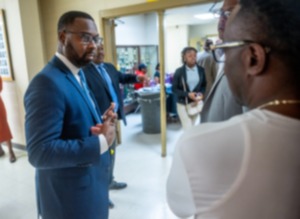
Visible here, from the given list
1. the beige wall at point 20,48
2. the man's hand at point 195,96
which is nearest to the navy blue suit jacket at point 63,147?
the man's hand at point 195,96

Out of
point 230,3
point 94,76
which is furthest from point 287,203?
point 94,76

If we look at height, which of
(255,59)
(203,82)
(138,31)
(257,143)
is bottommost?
(203,82)

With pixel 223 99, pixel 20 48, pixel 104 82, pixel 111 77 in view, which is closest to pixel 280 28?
pixel 223 99

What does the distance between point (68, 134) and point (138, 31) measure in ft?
20.3

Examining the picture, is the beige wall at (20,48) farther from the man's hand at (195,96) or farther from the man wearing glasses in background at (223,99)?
the man wearing glasses in background at (223,99)

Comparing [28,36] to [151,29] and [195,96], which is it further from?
[151,29]

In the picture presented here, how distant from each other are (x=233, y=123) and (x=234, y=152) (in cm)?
6

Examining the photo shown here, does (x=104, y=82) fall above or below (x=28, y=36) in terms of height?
below

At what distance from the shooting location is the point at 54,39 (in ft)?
12.7

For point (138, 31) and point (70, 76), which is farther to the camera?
point (138, 31)

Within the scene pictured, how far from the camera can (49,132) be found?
3.27 ft

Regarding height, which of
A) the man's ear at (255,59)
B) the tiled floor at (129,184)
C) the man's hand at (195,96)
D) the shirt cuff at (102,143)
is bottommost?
the tiled floor at (129,184)

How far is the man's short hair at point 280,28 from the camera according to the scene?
1.63ft

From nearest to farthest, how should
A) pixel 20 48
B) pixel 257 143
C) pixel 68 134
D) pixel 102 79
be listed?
pixel 257 143
pixel 68 134
pixel 102 79
pixel 20 48
